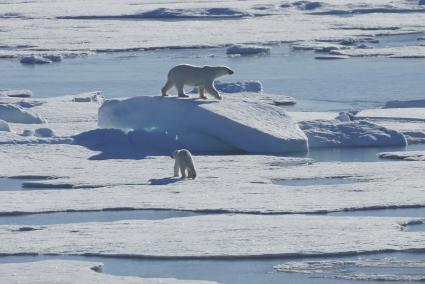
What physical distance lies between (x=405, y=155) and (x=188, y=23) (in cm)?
1976

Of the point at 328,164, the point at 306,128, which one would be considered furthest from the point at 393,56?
the point at 328,164

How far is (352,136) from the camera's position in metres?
13.5

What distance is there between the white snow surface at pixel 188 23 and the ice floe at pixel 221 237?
1511 centimetres

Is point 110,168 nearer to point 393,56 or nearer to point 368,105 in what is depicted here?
point 368,105

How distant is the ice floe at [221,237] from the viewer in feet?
27.6

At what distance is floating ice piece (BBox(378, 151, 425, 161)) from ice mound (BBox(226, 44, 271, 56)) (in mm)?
11619

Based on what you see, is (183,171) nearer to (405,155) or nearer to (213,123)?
(213,123)

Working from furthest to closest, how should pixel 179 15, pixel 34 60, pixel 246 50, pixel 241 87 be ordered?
pixel 179 15, pixel 246 50, pixel 34 60, pixel 241 87

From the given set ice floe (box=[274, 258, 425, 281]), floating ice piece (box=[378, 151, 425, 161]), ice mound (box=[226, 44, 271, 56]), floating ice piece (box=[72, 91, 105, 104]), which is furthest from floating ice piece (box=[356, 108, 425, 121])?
ice mound (box=[226, 44, 271, 56])

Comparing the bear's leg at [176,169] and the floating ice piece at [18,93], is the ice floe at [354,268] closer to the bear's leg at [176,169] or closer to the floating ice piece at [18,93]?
the bear's leg at [176,169]

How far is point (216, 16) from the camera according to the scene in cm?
3406

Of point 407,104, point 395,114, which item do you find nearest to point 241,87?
point 407,104

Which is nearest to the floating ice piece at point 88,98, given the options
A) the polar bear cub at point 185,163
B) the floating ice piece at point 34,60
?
the polar bear cub at point 185,163

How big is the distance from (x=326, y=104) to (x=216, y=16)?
56.9 feet
